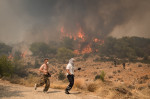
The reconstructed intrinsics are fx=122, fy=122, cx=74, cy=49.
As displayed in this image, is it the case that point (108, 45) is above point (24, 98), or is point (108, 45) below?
above

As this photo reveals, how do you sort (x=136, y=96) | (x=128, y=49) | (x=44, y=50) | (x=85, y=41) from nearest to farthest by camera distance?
(x=136, y=96), (x=128, y=49), (x=44, y=50), (x=85, y=41)

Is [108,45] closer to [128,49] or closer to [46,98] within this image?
[128,49]

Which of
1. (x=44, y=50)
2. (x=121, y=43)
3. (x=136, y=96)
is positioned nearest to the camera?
(x=136, y=96)

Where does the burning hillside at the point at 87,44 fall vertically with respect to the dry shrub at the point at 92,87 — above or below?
above

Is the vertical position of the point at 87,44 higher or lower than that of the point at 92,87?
higher

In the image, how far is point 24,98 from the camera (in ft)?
17.8

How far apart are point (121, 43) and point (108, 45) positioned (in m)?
7.99

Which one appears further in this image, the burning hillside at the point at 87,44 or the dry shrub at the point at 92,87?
the burning hillside at the point at 87,44

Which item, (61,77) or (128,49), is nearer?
(61,77)

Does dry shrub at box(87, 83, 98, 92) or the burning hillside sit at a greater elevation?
the burning hillside

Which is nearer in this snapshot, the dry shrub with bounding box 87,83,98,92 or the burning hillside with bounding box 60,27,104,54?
the dry shrub with bounding box 87,83,98,92

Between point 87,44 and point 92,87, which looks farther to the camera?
point 87,44

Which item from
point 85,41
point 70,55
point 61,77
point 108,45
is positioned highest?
point 85,41

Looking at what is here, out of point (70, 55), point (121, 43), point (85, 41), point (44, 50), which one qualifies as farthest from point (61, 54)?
point (85, 41)
